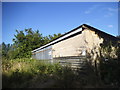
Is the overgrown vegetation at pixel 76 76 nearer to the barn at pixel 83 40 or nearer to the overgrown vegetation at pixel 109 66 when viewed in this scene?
the overgrown vegetation at pixel 109 66

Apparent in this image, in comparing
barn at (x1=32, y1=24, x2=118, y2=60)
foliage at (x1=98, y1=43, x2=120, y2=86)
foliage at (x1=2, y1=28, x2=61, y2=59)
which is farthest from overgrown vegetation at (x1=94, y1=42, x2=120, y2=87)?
foliage at (x1=2, y1=28, x2=61, y2=59)

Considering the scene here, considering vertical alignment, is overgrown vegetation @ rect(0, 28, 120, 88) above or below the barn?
below

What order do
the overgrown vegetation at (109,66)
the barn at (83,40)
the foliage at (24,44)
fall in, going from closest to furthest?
the overgrown vegetation at (109,66) < the barn at (83,40) < the foliage at (24,44)

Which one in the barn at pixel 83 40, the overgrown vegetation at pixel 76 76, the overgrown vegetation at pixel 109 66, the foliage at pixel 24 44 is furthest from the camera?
the foliage at pixel 24 44

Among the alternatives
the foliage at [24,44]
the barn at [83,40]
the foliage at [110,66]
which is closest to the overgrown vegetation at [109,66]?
the foliage at [110,66]

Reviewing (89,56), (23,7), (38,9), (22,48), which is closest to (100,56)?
(89,56)

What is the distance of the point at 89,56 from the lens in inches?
192

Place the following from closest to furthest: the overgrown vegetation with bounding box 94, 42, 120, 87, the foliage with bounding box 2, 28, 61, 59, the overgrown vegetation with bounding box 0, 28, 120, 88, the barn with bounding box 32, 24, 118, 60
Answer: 1. the overgrown vegetation with bounding box 0, 28, 120, 88
2. the overgrown vegetation with bounding box 94, 42, 120, 87
3. the barn with bounding box 32, 24, 118, 60
4. the foliage with bounding box 2, 28, 61, 59

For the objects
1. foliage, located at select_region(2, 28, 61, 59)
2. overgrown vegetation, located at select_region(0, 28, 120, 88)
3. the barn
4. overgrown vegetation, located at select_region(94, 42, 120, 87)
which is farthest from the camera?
foliage, located at select_region(2, 28, 61, 59)

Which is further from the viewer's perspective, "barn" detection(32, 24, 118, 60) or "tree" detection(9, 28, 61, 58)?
"tree" detection(9, 28, 61, 58)

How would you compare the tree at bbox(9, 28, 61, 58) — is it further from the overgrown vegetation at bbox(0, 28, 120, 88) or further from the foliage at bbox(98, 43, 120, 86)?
the foliage at bbox(98, 43, 120, 86)

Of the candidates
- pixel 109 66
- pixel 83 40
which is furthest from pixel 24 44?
pixel 109 66

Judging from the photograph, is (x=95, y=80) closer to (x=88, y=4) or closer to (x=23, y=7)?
(x=88, y=4)

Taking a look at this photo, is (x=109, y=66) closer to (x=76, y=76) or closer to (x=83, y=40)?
(x=76, y=76)
